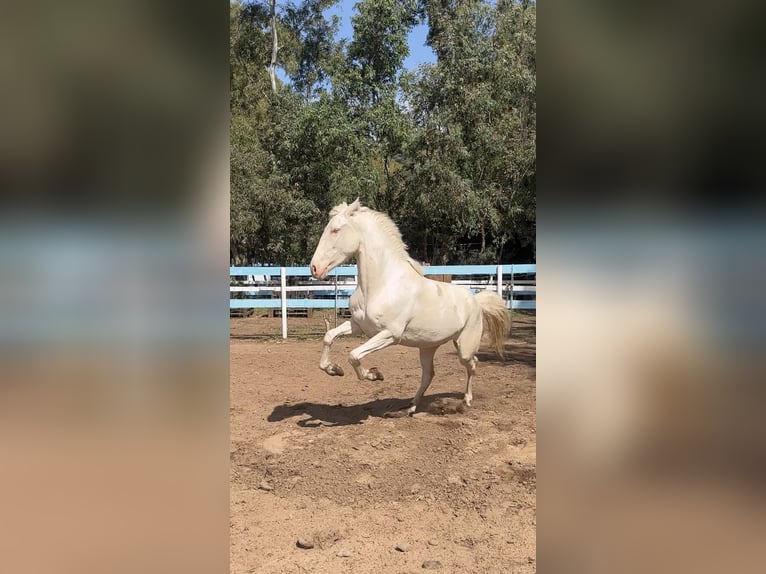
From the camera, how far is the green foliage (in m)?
15.8

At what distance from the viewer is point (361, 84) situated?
1708 cm

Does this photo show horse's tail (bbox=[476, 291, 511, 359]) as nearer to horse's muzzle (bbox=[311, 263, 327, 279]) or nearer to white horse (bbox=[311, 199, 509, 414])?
white horse (bbox=[311, 199, 509, 414])

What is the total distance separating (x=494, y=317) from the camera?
18.4 feet

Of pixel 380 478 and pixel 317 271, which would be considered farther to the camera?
pixel 317 271

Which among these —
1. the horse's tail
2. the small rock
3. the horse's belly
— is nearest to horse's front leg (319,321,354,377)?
the horse's belly

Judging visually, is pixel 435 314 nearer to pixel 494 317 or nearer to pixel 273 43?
pixel 494 317

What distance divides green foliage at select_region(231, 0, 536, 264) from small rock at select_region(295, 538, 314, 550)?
13.7 meters

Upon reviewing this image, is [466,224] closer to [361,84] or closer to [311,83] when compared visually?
[361,84]
